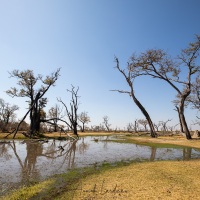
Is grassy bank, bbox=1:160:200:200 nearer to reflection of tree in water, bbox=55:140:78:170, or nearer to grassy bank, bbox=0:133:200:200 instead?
grassy bank, bbox=0:133:200:200

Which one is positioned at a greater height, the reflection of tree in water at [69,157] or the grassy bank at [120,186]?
the reflection of tree in water at [69,157]

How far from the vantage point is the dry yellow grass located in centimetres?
670

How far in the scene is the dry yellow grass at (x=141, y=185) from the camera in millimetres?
6703

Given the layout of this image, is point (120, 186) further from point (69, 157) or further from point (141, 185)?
point (69, 157)

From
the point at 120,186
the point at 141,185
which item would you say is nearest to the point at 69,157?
the point at 120,186

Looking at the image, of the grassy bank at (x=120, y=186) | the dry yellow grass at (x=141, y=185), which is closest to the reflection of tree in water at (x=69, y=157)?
the grassy bank at (x=120, y=186)

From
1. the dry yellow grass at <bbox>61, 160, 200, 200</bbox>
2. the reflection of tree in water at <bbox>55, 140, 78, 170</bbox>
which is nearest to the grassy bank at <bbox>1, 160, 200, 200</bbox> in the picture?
the dry yellow grass at <bbox>61, 160, 200, 200</bbox>

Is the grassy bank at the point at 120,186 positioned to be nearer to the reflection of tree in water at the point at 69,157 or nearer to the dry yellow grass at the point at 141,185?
the dry yellow grass at the point at 141,185

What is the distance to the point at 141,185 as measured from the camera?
773 centimetres

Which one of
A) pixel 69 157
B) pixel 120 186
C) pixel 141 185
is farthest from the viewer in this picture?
pixel 69 157

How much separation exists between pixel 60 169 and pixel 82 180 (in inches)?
121

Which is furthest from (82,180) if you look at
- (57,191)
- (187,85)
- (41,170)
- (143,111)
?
(143,111)

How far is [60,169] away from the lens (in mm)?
11398

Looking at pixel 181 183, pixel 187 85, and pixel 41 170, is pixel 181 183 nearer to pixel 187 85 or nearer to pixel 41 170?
pixel 41 170
